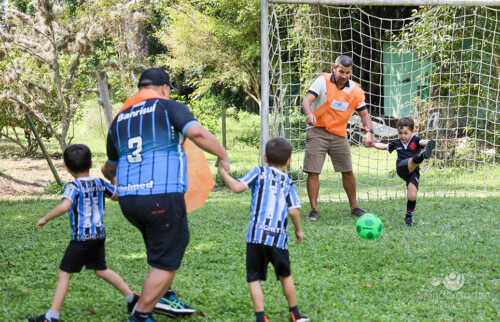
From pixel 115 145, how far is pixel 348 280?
239cm

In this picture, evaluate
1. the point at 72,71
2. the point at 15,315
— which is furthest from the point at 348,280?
the point at 72,71

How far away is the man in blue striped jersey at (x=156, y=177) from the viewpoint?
11.4 ft

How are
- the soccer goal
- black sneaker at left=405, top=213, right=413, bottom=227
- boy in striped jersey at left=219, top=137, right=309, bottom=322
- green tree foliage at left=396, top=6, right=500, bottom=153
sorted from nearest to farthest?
boy in striped jersey at left=219, top=137, right=309, bottom=322
black sneaker at left=405, top=213, right=413, bottom=227
the soccer goal
green tree foliage at left=396, top=6, right=500, bottom=153

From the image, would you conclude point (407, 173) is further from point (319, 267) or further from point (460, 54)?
point (460, 54)

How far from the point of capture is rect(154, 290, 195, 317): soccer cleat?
155 inches

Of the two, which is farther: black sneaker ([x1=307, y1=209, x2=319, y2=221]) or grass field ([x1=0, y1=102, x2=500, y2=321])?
black sneaker ([x1=307, y1=209, x2=319, y2=221])

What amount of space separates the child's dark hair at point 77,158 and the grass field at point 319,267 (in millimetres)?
1078

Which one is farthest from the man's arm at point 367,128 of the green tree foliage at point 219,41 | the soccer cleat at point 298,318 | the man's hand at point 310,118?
the green tree foliage at point 219,41

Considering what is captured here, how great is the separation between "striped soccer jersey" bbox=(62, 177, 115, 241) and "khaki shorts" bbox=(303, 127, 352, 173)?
379 cm

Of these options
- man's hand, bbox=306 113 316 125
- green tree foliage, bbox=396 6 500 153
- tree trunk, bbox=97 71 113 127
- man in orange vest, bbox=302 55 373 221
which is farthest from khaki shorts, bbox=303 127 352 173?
green tree foliage, bbox=396 6 500 153

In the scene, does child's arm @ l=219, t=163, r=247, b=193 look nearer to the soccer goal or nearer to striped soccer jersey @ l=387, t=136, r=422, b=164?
striped soccer jersey @ l=387, t=136, r=422, b=164

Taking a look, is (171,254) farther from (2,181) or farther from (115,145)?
(2,181)

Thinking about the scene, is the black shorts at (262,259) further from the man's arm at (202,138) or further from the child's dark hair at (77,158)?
the child's dark hair at (77,158)

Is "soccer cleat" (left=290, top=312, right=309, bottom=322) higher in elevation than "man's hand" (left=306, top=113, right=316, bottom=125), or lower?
lower
